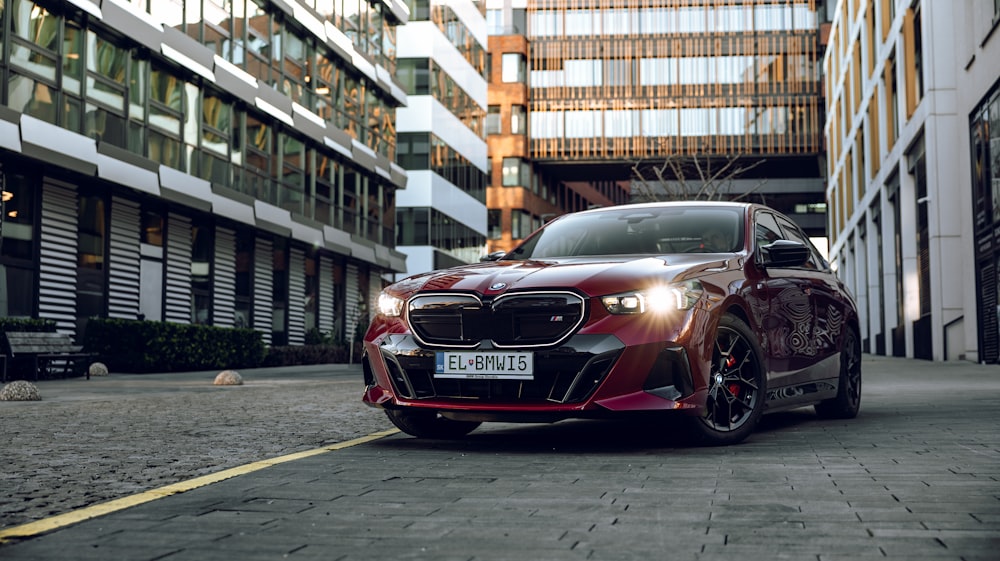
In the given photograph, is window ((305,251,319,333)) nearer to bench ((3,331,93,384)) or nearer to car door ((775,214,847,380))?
bench ((3,331,93,384))

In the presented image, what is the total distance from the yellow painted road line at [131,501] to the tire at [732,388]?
210 centimetres

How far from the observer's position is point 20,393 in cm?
1242

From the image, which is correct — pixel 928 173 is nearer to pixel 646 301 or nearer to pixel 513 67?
pixel 646 301

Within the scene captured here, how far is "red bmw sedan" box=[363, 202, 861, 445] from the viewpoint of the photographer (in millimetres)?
6191

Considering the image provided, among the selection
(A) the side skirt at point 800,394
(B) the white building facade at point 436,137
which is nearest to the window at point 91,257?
(A) the side skirt at point 800,394

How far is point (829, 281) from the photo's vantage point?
8.71 metres

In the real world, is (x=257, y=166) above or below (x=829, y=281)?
above

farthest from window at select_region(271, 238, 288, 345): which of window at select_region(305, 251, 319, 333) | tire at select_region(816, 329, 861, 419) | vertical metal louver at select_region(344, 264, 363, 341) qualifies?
tire at select_region(816, 329, 861, 419)

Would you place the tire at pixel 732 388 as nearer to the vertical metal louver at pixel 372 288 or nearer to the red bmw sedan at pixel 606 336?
the red bmw sedan at pixel 606 336

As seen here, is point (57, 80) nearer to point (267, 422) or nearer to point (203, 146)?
point (203, 146)

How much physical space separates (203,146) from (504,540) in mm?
25009

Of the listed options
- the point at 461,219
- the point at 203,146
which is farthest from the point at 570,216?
the point at 461,219

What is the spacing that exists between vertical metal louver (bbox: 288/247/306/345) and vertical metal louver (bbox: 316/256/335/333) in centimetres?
140

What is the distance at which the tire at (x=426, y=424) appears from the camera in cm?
708
